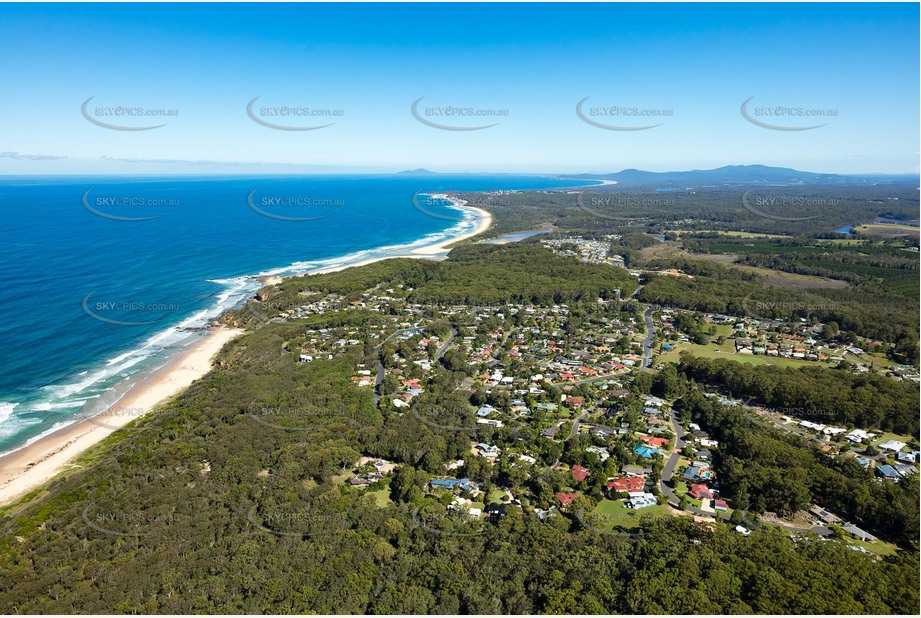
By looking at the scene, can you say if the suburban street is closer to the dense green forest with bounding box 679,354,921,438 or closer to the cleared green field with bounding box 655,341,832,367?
the cleared green field with bounding box 655,341,832,367

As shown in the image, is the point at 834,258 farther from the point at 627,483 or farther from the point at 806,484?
the point at 627,483

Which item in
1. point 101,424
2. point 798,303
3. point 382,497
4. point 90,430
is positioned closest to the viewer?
point 382,497

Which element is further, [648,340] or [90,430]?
[648,340]

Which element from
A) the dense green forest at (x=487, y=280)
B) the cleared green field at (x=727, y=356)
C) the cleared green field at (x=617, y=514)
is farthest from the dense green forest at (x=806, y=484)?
the dense green forest at (x=487, y=280)

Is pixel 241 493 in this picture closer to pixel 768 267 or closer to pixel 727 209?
pixel 768 267

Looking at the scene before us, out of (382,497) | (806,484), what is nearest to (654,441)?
(806,484)

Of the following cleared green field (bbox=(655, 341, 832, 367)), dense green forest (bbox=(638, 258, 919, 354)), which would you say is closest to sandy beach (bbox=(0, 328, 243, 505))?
cleared green field (bbox=(655, 341, 832, 367))

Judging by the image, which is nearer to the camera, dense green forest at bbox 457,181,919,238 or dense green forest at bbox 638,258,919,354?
dense green forest at bbox 638,258,919,354

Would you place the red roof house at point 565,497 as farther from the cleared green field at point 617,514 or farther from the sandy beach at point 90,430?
the sandy beach at point 90,430
